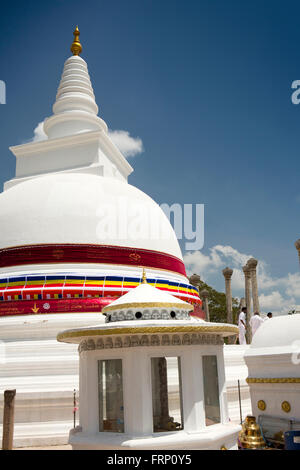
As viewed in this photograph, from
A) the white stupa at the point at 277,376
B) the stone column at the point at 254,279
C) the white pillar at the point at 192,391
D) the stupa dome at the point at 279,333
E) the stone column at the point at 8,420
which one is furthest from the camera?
the stone column at the point at 254,279

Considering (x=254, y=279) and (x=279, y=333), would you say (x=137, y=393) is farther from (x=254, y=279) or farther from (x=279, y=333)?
(x=254, y=279)

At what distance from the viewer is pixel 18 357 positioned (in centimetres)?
1207

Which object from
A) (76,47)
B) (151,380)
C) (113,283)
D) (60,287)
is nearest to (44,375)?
(60,287)

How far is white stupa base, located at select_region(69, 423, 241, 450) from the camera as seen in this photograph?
645 cm

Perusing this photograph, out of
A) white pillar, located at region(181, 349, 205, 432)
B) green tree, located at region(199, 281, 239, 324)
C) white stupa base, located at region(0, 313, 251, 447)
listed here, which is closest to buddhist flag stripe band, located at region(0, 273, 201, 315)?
white stupa base, located at region(0, 313, 251, 447)

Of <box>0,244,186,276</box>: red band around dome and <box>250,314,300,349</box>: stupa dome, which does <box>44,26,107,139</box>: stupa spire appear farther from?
<box>250,314,300,349</box>: stupa dome

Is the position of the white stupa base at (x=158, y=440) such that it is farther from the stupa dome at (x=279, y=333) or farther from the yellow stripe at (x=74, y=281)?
the yellow stripe at (x=74, y=281)

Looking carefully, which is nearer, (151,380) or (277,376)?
(151,380)

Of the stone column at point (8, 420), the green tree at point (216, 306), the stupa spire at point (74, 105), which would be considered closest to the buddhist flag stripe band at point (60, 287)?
the stone column at point (8, 420)

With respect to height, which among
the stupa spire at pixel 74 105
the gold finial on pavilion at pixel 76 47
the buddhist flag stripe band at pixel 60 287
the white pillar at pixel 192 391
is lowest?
the white pillar at pixel 192 391

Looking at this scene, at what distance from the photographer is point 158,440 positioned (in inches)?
256

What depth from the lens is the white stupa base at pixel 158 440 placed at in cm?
645
